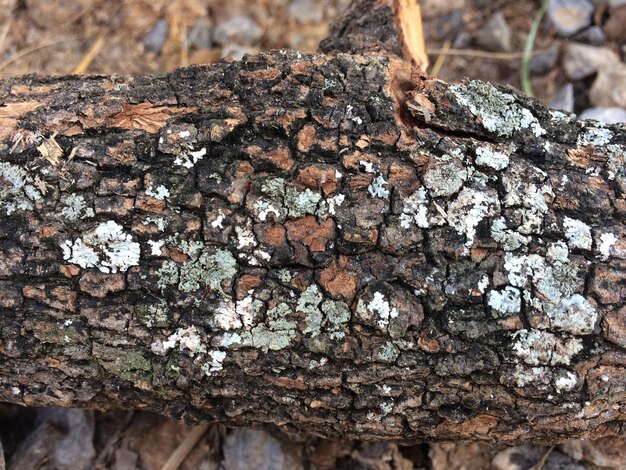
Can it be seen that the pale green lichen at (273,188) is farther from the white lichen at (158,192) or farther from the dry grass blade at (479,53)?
the dry grass blade at (479,53)

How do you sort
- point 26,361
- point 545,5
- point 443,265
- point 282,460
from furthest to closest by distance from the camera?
1. point 545,5
2. point 282,460
3. point 26,361
4. point 443,265

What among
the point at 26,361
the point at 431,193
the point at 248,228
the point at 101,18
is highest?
the point at 101,18

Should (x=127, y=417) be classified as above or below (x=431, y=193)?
below

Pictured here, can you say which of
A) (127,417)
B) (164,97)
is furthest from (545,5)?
(127,417)

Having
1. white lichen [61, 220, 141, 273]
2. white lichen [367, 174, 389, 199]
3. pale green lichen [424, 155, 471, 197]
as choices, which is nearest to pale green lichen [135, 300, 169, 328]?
white lichen [61, 220, 141, 273]

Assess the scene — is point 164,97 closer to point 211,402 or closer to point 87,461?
point 211,402

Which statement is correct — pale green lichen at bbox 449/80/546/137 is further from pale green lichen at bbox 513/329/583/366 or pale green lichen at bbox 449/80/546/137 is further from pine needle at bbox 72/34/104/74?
pine needle at bbox 72/34/104/74

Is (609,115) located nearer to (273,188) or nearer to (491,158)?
(491,158)

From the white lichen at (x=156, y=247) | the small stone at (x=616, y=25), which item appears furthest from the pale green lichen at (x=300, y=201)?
the small stone at (x=616, y=25)
